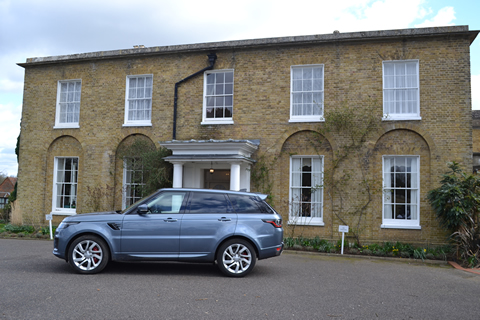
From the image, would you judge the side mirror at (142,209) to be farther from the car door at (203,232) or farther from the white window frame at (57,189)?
the white window frame at (57,189)

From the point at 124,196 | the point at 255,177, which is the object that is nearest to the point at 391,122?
the point at 255,177

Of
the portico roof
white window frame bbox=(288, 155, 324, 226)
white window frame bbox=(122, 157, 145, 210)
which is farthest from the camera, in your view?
white window frame bbox=(122, 157, 145, 210)

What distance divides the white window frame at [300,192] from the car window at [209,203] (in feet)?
17.5

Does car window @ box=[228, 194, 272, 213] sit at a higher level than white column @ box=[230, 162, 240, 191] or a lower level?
lower

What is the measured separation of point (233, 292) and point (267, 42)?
9.14m

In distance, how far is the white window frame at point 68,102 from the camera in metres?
15.4

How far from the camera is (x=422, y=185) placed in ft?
40.1

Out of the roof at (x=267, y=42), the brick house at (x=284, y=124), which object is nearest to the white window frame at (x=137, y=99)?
the brick house at (x=284, y=124)

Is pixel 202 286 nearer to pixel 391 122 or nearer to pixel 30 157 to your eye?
pixel 391 122

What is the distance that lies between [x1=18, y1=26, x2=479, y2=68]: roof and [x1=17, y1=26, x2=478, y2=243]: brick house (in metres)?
0.04

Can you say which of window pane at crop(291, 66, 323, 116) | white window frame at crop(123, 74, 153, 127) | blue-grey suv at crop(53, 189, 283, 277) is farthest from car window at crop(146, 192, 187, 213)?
white window frame at crop(123, 74, 153, 127)

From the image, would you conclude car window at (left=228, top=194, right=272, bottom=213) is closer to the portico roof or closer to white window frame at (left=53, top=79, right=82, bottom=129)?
the portico roof

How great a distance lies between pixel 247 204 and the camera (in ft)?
26.5

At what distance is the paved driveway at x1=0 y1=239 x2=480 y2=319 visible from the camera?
556 centimetres
